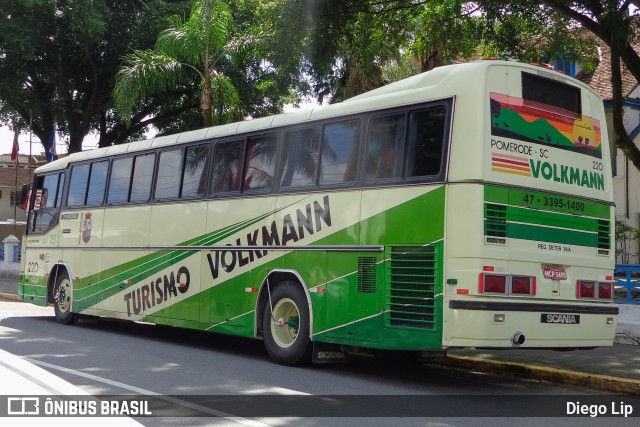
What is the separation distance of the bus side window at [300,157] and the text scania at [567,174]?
2.96 metres

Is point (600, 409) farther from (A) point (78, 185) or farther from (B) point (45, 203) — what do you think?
(B) point (45, 203)

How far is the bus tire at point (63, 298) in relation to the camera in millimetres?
17064

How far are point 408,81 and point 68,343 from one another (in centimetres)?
688

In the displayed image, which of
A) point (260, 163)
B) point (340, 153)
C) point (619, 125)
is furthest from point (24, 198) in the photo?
point (619, 125)

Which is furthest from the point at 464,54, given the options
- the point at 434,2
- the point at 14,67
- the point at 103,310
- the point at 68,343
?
the point at 14,67

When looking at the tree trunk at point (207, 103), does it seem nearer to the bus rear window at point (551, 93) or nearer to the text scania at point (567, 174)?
the bus rear window at point (551, 93)

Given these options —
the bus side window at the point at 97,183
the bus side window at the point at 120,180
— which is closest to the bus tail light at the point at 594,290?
the bus side window at the point at 120,180

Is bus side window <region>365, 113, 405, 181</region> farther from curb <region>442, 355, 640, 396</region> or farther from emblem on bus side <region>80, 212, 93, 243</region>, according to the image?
emblem on bus side <region>80, 212, 93, 243</region>

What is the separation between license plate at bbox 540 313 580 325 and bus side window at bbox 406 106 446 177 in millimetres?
2032

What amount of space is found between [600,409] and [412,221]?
285cm

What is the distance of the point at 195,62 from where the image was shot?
21562 millimetres

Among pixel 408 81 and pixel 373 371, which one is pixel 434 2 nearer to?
pixel 408 81

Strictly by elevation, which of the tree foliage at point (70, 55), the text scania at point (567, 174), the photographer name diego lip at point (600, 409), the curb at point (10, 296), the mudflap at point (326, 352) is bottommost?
the photographer name diego lip at point (600, 409)

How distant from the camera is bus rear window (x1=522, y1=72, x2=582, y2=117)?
386 inches
